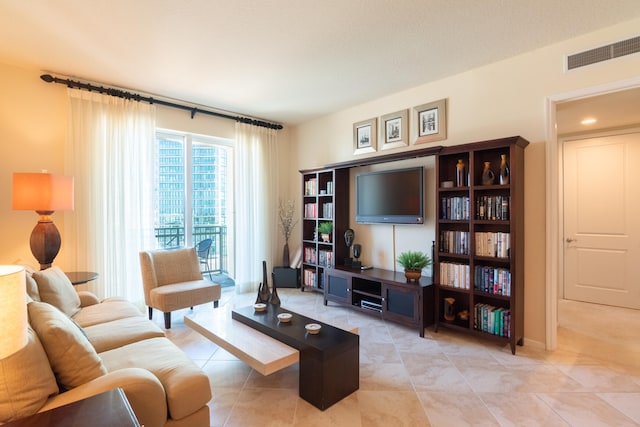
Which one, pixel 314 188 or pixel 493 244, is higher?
pixel 314 188

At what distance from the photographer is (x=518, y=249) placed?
274 centimetres

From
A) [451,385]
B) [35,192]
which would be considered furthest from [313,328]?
[35,192]

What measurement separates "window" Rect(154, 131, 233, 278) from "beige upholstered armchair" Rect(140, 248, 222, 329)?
1.90 feet

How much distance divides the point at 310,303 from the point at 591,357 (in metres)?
2.85

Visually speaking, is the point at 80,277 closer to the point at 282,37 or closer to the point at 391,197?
the point at 282,37

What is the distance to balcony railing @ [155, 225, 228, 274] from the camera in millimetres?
→ 4230

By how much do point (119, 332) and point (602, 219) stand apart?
216 inches

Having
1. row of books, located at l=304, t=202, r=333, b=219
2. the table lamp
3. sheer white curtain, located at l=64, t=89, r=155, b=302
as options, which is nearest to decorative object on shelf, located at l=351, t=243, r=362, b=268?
row of books, located at l=304, t=202, r=333, b=219

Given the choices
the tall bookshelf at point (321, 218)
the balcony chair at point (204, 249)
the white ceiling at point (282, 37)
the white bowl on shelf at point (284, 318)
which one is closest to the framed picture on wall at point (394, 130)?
the white ceiling at point (282, 37)

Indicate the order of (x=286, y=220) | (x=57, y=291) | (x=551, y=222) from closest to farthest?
1. (x=57, y=291)
2. (x=551, y=222)
3. (x=286, y=220)

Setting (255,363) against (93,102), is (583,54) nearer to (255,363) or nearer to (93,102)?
(255,363)

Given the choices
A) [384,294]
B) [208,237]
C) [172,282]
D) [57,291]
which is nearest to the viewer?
[57,291]

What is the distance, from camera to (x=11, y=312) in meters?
0.90

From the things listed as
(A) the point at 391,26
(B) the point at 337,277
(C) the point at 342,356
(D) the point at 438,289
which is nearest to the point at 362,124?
(A) the point at 391,26
